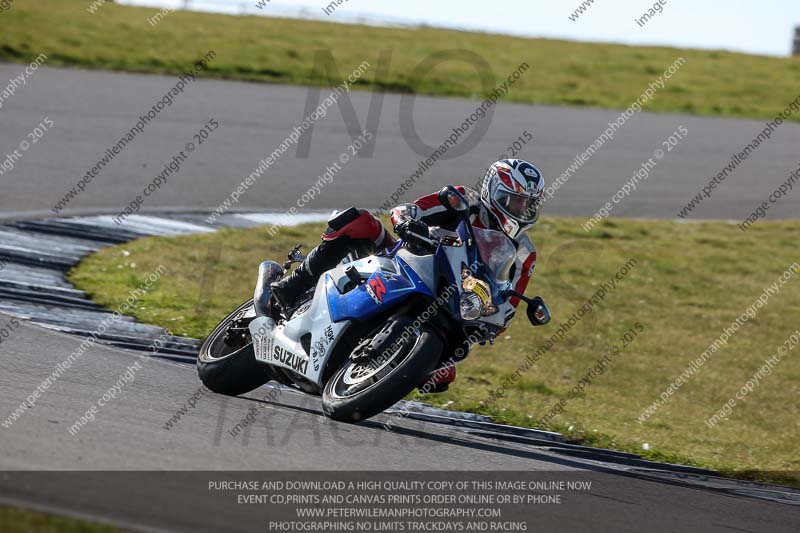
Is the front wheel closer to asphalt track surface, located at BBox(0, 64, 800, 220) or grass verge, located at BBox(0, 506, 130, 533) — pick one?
grass verge, located at BBox(0, 506, 130, 533)

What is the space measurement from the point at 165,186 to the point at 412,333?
9.26 meters

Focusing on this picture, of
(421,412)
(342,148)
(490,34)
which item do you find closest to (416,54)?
(490,34)

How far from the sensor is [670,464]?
762 centimetres

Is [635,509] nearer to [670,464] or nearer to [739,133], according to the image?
[670,464]

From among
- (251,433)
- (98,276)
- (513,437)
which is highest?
(98,276)

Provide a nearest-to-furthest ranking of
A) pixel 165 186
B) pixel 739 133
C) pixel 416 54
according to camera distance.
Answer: pixel 165 186
pixel 739 133
pixel 416 54

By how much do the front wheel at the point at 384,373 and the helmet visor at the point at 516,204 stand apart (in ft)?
2.82

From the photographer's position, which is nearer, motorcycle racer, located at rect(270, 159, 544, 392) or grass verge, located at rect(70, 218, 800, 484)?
motorcycle racer, located at rect(270, 159, 544, 392)

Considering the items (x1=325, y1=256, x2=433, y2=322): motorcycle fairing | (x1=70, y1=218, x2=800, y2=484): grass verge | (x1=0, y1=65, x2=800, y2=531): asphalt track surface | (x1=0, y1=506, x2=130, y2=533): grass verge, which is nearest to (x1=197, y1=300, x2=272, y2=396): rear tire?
(x1=0, y1=65, x2=800, y2=531): asphalt track surface

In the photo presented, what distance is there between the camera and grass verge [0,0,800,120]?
23906mm

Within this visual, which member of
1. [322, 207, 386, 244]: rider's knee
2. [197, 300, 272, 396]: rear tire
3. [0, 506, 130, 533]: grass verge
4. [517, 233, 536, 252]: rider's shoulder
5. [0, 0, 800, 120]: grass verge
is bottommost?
[0, 506, 130, 533]: grass verge

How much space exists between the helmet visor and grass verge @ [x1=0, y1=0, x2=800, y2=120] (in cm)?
1707

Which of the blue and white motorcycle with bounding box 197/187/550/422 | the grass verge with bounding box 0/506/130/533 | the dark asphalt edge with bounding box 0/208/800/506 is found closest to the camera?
the grass verge with bounding box 0/506/130/533

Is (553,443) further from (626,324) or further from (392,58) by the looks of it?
(392,58)
